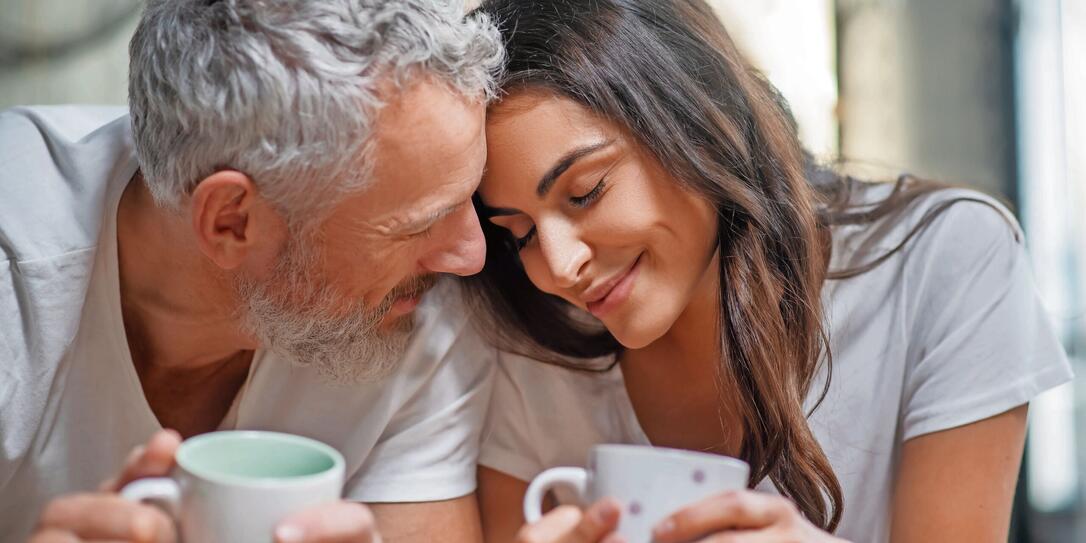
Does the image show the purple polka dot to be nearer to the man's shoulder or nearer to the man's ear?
the man's ear

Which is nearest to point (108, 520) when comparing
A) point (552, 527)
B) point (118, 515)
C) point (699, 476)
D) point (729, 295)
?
point (118, 515)

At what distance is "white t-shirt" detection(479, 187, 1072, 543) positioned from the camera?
4.29 ft

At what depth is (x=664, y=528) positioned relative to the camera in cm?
78

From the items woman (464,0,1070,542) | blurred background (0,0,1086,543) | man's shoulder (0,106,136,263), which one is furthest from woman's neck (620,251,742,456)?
blurred background (0,0,1086,543)

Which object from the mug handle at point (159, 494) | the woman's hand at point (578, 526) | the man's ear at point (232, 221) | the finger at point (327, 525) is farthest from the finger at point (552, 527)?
the man's ear at point (232, 221)

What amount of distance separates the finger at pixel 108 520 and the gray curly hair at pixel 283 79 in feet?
1.34

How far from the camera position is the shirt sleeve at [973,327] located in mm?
1289

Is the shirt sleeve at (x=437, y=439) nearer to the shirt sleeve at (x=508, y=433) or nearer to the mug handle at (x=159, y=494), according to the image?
the shirt sleeve at (x=508, y=433)

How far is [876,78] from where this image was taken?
87.4 inches

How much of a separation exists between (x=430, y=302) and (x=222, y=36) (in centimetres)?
45

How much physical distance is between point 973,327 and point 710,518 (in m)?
0.68

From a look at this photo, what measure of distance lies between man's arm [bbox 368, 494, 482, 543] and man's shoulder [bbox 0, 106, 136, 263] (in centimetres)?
47

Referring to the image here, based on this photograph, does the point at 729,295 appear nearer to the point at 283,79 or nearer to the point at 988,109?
the point at 283,79

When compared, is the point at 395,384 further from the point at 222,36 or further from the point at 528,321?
the point at 222,36
